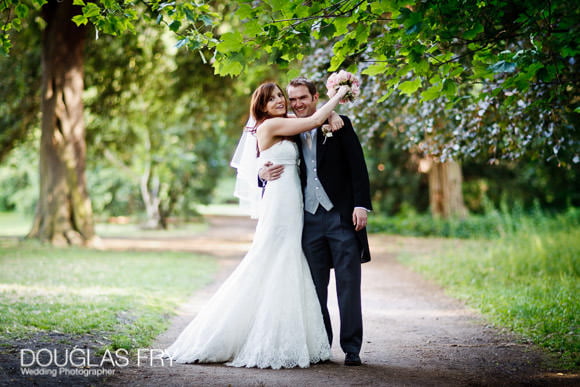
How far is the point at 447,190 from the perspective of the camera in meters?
21.3

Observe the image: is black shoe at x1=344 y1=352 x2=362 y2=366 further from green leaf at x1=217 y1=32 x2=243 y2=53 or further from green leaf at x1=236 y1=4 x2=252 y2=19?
green leaf at x1=236 y1=4 x2=252 y2=19

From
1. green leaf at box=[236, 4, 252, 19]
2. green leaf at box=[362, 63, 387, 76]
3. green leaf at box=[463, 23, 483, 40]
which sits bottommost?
green leaf at box=[362, 63, 387, 76]

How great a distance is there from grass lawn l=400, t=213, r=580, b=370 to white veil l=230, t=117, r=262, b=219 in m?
3.24

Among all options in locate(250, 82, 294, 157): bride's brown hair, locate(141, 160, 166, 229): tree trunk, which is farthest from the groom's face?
locate(141, 160, 166, 229): tree trunk

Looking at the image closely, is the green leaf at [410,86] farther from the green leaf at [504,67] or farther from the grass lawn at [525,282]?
the grass lawn at [525,282]

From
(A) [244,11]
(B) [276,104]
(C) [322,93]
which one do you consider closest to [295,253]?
(B) [276,104]

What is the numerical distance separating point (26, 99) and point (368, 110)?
13890 millimetres

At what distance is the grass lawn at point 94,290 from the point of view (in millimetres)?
5656

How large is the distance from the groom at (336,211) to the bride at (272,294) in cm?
11

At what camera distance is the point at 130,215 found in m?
32.4

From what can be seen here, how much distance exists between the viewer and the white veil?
17.4 feet

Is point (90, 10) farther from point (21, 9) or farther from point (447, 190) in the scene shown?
point (447, 190)

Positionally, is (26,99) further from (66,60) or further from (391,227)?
(391,227)

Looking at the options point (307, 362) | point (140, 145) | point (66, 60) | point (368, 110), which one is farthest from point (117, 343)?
point (140, 145)
